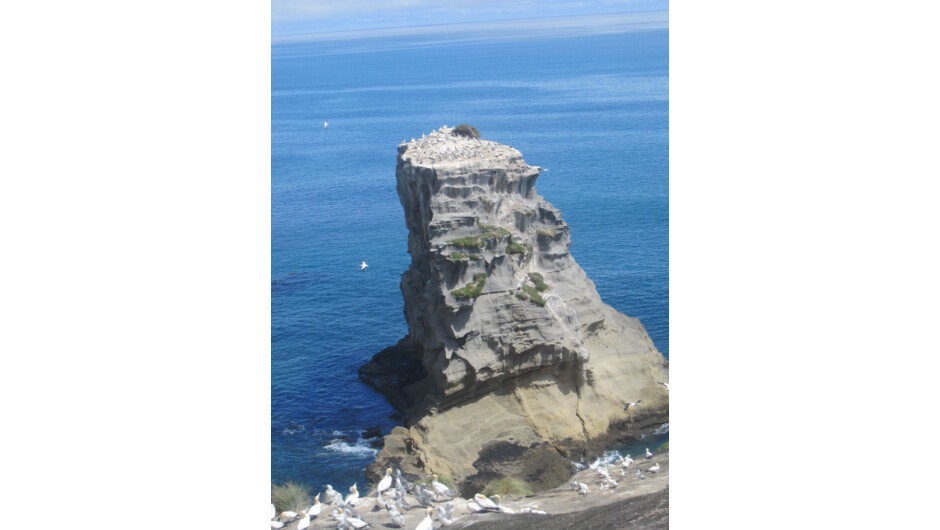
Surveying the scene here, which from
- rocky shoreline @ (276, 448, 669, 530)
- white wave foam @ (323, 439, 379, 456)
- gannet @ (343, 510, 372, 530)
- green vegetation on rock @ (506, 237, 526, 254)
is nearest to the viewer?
rocky shoreline @ (276, 448, 669, 530)

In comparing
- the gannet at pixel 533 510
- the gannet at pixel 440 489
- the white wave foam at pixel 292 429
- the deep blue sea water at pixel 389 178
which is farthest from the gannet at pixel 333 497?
the white wave foam at pixel 292 429

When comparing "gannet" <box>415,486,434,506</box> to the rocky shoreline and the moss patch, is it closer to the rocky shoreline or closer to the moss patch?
the rocky shoreline

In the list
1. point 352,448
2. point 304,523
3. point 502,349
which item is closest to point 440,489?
point 304,523

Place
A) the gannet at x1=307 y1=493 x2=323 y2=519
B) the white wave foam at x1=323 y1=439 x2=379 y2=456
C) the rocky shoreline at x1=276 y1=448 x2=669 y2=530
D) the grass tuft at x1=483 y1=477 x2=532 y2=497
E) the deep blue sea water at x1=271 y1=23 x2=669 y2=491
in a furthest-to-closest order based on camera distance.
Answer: the deep blue sea water at x1=271 y1=23 x2=669 y2=491
the white wave foam at x1=323 y1=439 x2=379 y2=456
the grass tuft at x1=483 y1=477 x2=532 y2=497
the gannet at x1=307 y1=493 x2=323 y2=519
the rocky shoreline at x1=276 y1=448 x2=669 y2=530

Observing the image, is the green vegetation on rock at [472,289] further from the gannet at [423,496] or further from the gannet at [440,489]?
the gannet at [423,496]

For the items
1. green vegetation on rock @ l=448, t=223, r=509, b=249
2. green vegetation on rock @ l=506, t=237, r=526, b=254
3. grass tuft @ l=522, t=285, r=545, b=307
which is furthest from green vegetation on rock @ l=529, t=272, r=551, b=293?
green vegetation on rock @ l=448, t=223, r=509, b=249

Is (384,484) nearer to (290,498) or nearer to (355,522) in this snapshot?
(355,522)

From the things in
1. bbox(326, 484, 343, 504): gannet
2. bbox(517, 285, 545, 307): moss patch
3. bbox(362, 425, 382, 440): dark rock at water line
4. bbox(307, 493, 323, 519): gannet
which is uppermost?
bbox(517, 285, 545, 307): moss patch
